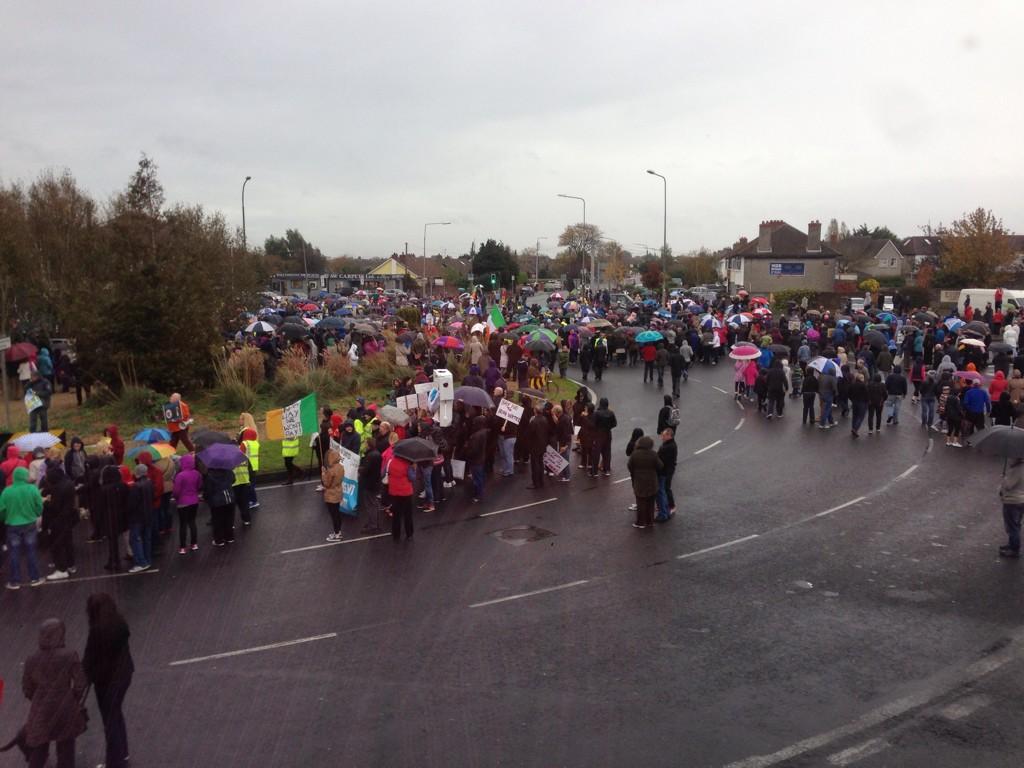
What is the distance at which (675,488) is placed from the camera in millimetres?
15656

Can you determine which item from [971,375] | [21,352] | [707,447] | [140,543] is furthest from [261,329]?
[971,375]

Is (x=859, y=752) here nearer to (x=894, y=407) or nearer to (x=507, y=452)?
(x=507, y=452)

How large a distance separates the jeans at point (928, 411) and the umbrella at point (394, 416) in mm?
12534

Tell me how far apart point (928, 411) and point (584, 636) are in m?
14.9

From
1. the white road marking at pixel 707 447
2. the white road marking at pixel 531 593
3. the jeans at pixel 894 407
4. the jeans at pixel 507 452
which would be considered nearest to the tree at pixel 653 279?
the jeans at pixel 894 407

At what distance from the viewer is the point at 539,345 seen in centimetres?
2425

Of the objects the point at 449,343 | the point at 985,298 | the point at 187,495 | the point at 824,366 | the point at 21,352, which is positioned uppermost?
the point at 985,298

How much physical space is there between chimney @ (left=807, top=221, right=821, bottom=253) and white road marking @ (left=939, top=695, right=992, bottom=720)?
2636 inches

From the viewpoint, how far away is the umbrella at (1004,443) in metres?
11.4

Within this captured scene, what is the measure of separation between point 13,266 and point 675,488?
76.3 ft

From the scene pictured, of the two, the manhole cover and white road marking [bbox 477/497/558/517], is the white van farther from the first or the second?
the manhole cover

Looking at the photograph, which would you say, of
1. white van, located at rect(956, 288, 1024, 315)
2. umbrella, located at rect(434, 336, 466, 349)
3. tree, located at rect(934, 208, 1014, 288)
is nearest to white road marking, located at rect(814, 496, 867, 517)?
umbrella, located at rect(434, 336, 466, 349)

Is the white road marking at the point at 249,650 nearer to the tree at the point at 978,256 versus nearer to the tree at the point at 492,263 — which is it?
the tree at the point at 978,256

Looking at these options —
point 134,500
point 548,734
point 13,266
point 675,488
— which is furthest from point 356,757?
point 13,266
